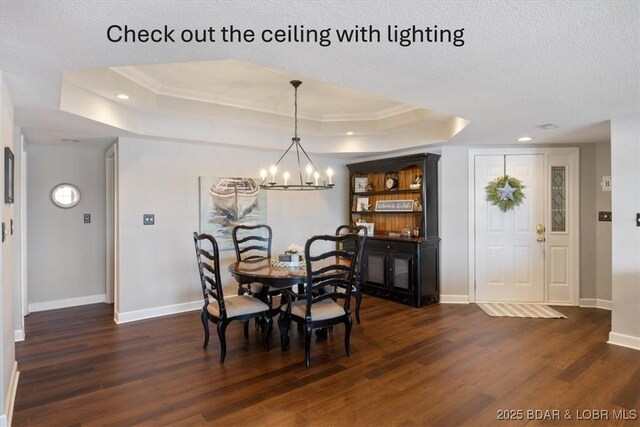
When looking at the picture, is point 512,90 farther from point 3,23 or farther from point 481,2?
point 3,23

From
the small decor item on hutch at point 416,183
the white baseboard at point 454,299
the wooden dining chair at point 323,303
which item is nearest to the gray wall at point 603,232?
the white baseboard at point 454,299

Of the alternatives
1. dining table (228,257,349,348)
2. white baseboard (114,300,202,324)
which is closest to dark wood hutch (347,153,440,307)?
dining table (228,257,349,348)

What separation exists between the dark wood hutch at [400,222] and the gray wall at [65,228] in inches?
148

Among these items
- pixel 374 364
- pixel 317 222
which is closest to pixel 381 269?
pixel 317 222

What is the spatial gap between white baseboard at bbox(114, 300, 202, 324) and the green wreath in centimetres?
420

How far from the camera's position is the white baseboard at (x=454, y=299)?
16.5 ft

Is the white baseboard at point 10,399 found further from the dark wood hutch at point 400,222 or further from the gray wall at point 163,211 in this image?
the dark wood hutch at point 400,222

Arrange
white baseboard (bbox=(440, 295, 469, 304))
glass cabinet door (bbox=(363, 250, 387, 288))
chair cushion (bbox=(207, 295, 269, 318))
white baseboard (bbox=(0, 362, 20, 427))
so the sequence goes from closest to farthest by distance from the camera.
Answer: white baseboard (bbox=(0, 362, 20, 427)) → chair cushion (bbox=(207, 295, 269, 318)) → white baseboard (bbox=(440, 295, 469, 304)) → glass cabinet door (bbox=(363, 250, 387, 288))

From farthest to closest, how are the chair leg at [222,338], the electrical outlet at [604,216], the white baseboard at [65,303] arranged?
the white baseboard at [65,303] < the electrical outlet at [604,216] < the chair leg at [222,338]

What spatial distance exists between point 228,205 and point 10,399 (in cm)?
298

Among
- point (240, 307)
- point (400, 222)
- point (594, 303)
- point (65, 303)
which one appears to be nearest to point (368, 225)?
point (400, 222)

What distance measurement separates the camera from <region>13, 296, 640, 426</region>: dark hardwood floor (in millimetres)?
2359

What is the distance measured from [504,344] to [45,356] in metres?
4.21

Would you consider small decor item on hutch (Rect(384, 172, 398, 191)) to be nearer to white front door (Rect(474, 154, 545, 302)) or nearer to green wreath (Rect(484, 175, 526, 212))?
white front door (Rect(474, 154, 545, 302))
